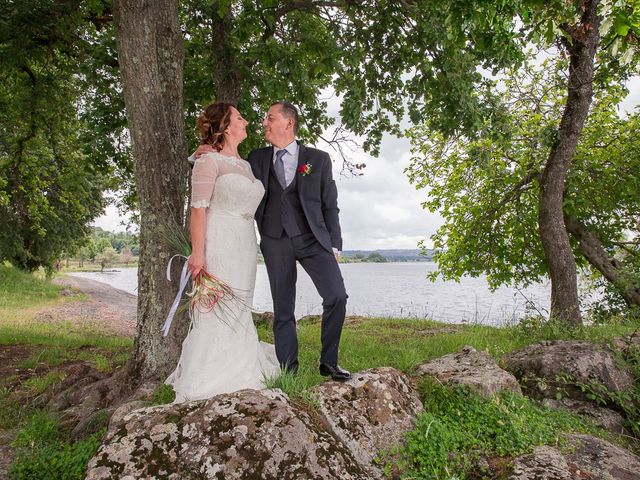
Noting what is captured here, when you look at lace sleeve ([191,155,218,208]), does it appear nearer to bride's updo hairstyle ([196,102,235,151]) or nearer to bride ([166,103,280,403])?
bride ([166,103,280,403])

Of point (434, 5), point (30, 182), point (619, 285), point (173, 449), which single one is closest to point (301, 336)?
point (173, 449)

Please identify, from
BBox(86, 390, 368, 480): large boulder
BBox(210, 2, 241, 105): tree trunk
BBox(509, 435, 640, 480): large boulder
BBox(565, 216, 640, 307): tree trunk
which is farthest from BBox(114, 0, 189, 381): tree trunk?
BBox(565, 216, 640, 307): tree trunk

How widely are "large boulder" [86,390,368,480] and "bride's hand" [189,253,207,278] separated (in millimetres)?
1203

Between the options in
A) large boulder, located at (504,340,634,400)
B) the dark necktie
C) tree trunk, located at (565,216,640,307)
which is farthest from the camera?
tree trunk, located at (565,216,640,307)

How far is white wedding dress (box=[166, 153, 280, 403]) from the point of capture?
13.4ft

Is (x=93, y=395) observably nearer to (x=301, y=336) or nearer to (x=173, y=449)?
(x=173, y=449)

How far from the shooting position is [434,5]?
6.30 m

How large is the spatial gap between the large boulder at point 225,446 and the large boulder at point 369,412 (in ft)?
0.93

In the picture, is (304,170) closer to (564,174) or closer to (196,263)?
(196,263)

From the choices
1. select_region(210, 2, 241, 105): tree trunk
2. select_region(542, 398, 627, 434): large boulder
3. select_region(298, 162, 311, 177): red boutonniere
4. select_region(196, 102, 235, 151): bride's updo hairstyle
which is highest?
select_region(210, 2, 241, 105): tree trunk

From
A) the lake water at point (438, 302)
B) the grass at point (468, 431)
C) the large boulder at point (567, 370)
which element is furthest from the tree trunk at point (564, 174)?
the grass at point (468, 431)

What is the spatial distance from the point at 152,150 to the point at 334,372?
3.39 m

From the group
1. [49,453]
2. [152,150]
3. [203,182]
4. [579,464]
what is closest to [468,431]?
[579,464]

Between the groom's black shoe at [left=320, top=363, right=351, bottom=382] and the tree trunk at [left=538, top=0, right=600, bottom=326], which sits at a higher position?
the tree trunk at [left=538, top=0, right=600, bottom=326]
